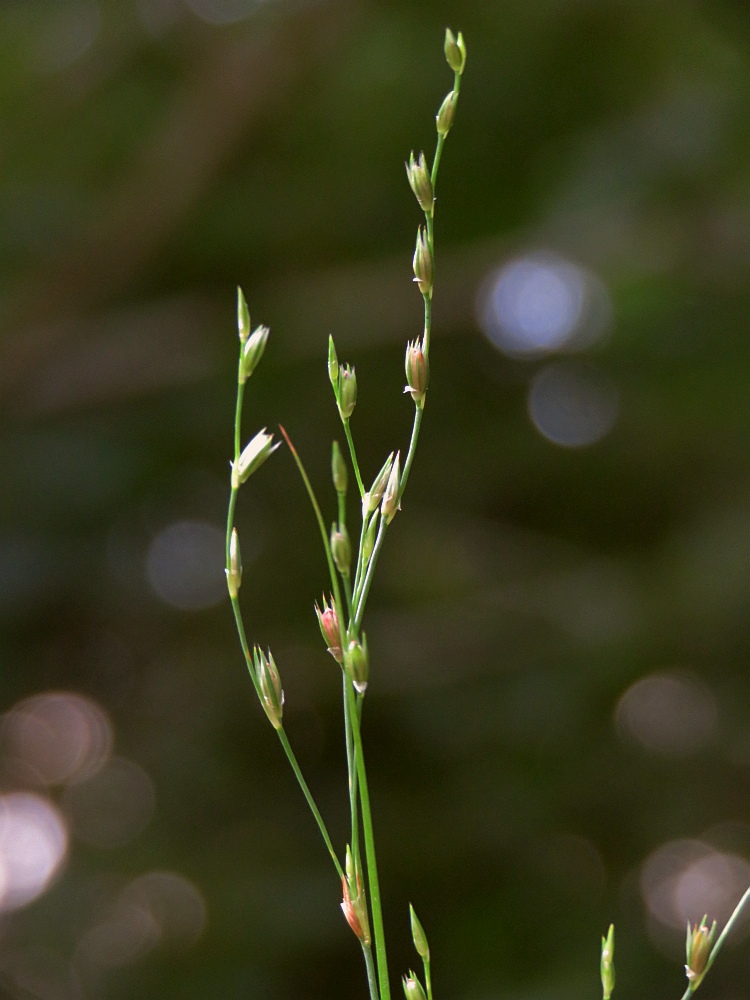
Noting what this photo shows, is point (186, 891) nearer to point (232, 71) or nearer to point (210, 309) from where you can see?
point (210, 309)

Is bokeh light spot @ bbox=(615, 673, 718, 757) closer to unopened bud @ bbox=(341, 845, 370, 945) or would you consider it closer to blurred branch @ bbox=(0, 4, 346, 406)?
blurred branch @ bbox=(0, 4, 346, 406)

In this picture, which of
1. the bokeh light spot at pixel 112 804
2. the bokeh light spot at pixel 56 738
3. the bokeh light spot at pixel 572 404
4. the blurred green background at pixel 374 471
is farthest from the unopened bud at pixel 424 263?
the bokeh light spot at pixel 56 738

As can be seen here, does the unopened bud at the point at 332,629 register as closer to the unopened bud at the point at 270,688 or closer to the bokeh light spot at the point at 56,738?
the unopened bud at the point at 270,688

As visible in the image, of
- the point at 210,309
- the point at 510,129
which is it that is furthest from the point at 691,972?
the point at 510,129

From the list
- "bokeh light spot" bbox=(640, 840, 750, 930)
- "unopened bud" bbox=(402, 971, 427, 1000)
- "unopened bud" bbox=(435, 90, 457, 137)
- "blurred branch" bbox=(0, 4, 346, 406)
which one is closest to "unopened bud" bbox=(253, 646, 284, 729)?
"unopened bud" bbox=(402, 971, 427, 1000)

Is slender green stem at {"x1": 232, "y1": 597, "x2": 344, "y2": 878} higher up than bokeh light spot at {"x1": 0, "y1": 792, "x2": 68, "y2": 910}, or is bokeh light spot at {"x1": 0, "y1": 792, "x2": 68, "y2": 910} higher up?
slender green stem at {"x1": 232, "y1": 597, "x2": 344, "y2": 878}

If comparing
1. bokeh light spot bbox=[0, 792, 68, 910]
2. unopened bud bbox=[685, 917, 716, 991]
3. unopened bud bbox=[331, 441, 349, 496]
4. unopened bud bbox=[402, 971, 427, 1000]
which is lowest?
bokeh light spot bbox=[0, 792, 68, 910]
